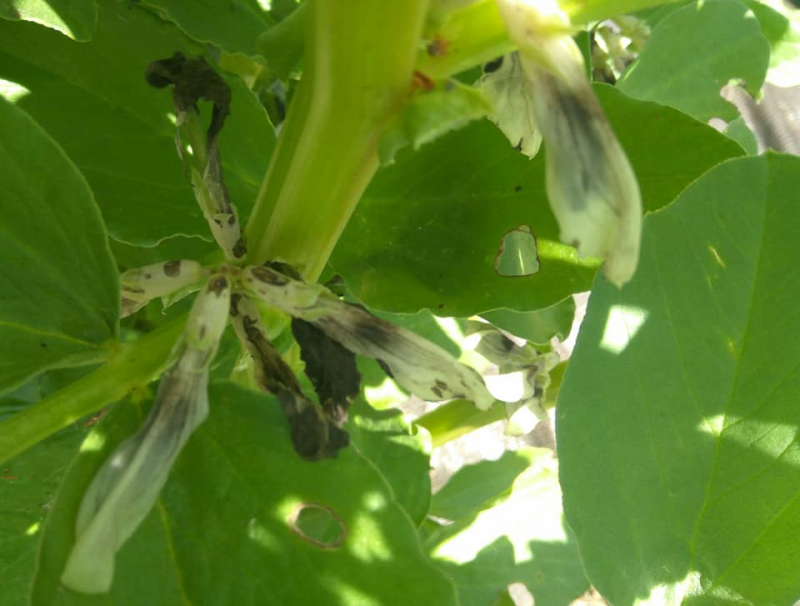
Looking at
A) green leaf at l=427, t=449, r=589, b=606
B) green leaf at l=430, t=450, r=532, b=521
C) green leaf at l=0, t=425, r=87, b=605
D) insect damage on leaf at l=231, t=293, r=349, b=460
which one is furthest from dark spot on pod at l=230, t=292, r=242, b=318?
green leaf at l=430, t=450, r=532, b=521

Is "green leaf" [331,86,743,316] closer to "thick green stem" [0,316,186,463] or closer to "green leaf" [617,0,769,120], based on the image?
"thick green stem" [0,316,186,463]

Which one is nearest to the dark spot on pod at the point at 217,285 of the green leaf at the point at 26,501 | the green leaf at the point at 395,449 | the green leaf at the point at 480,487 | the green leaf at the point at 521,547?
the green leaf at the point at 26,501

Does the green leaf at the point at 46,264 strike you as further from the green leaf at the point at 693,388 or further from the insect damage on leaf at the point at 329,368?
the green leaf at the point at 693,388

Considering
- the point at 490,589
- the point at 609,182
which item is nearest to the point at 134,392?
the point at 609,182

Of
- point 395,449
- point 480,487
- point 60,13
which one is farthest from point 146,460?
point 480,487

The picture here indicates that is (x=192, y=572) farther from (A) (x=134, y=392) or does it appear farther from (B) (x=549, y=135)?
(B) (x=549, y=135)
